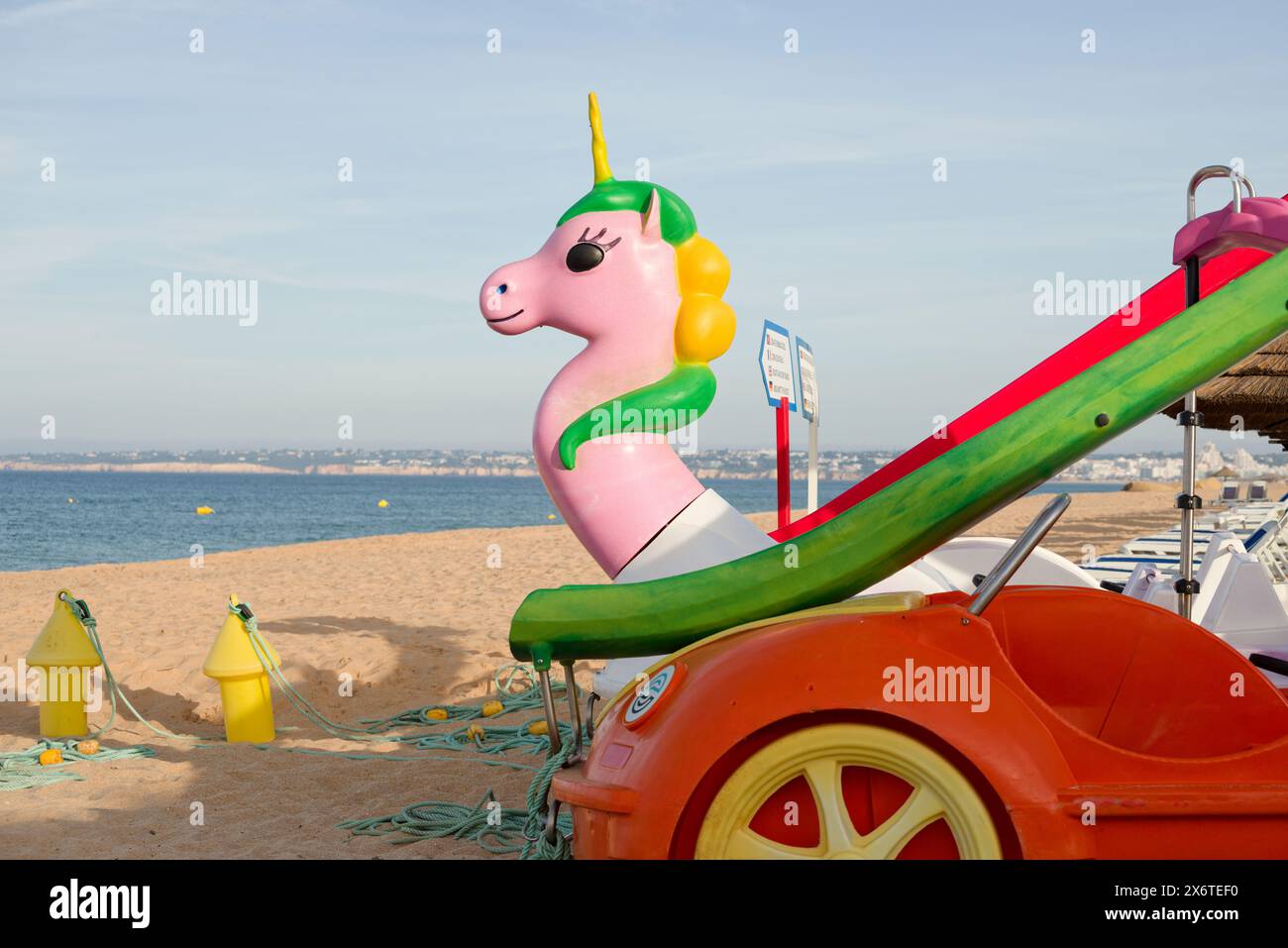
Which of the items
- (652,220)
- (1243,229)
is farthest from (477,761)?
(1243,229)

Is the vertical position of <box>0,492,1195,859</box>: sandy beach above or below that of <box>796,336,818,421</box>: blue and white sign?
below

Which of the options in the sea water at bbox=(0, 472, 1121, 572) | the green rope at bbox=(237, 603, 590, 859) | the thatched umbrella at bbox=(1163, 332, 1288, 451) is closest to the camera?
the green rope at bbox=(237, 603, 590, 859)

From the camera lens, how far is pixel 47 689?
611 centimetres

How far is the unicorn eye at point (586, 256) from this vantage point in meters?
4.73

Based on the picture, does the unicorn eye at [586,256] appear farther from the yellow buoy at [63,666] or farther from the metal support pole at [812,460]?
the metal support pole at [812,460]

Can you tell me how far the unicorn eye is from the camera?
4730 millimetres

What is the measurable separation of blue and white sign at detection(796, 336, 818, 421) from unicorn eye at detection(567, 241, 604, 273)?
13.1ft

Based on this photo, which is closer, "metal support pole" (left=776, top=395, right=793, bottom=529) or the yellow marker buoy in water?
the yellow marker buoy in water

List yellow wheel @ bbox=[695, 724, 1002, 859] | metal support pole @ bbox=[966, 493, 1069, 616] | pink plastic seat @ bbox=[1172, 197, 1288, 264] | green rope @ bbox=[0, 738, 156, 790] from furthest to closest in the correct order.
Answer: green rope @ bbox=[0, 738, 156, 790], pink plastic seat @ bbox=[1172, 197, 1288, 264], metal support pole @ bbox=[966, 493, 1069, 616], yellow wheel @ bbox=[695, 724, 1002, 859]

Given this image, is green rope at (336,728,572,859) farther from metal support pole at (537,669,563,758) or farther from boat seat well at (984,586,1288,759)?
boat seat well at (984,586,1288,759)

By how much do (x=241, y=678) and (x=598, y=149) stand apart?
11.0 ft

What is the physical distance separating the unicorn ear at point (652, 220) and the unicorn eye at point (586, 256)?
0.21 m

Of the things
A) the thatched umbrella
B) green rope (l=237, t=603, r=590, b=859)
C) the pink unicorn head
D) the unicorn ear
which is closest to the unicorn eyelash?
the pink unicorn head
